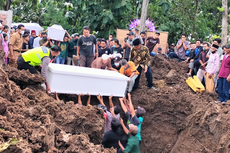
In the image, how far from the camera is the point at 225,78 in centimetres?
590

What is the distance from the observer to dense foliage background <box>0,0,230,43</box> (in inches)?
437

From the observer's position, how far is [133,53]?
680cm

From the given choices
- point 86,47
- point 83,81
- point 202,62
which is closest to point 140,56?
point 86,47

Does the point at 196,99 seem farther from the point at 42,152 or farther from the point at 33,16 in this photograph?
the point at 33,16

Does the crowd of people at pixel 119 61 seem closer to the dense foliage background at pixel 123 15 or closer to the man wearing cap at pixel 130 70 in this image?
the man wearing cap at pixel 130 70

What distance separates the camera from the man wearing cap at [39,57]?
5.02m

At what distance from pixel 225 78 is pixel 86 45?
3.59 m

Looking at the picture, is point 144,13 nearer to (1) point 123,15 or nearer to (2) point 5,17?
(1) point 123,15

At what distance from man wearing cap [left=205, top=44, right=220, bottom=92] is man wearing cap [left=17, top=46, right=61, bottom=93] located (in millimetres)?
4034

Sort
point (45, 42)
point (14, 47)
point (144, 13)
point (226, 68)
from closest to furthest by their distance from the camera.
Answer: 1. point (226, 68)
2. point (14, 47)
3. point (45, 42)
4. point (144, 13)

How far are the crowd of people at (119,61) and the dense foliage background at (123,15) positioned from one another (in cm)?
288

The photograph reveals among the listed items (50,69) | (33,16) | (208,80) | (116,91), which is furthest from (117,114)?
(33,16)

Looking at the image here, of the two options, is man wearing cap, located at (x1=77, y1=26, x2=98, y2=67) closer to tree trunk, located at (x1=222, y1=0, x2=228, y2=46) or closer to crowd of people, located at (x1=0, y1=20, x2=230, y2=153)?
crowd of people, located at (x1=0, y1=20, x2=230, y2=153)

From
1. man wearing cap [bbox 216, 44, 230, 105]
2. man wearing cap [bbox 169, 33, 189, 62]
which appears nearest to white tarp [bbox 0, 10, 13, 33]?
man wearing cap [bbox 169, 33, 189, 62]
